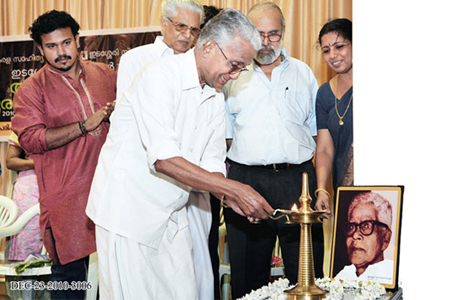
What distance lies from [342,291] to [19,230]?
8.37ft

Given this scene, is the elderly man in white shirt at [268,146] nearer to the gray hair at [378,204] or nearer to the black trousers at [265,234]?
the black trousers at [265,234]

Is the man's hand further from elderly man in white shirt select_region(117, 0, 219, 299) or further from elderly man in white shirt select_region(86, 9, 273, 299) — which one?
elderly man in white shirt select_region(117, 0, 219, 299)

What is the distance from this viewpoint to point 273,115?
297cm

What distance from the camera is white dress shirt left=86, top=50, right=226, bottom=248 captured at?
6.75ft

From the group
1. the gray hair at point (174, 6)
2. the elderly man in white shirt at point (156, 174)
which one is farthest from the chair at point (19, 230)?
the gray hair at point (174, 6)

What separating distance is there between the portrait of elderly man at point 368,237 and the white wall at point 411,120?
0.10 m

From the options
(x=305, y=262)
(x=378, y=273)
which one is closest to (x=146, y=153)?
(x=305, y=262)

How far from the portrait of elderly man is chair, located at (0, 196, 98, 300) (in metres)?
2.01

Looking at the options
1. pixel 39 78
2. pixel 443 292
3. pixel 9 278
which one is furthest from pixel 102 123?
pixel 443 292

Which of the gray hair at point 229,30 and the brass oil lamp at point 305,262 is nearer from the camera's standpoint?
the brass oil lamp at point 305,262

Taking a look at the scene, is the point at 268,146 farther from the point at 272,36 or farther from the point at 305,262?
the point at 305,262

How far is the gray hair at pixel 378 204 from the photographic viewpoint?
1.71m

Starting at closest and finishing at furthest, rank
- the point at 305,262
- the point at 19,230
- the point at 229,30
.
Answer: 1. the point at 305,262
2. the point at 229,30
3. the point at 19,230

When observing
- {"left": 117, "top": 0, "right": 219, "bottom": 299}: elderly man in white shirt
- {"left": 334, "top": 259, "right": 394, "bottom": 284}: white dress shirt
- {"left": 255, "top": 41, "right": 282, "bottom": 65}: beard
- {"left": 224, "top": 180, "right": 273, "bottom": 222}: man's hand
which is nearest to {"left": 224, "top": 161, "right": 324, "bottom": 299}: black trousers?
{"left": 117, "top": 0, "right": 219, "bottom": 299}: elderly man in white shirt
